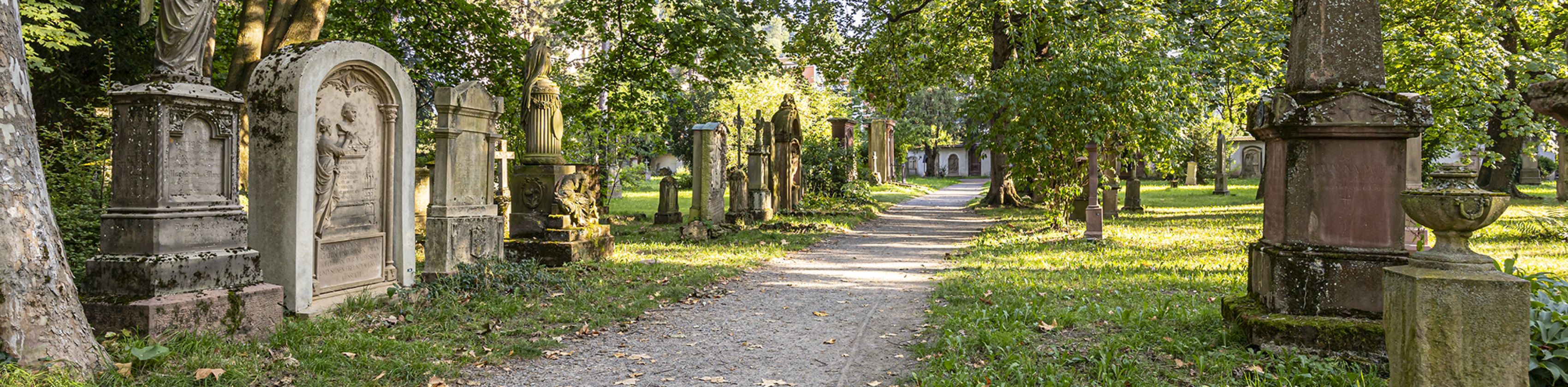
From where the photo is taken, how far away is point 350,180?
256 inches

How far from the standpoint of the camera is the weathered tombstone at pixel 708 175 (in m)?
14.8

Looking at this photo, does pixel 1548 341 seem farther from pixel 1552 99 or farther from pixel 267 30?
pixel 267 30

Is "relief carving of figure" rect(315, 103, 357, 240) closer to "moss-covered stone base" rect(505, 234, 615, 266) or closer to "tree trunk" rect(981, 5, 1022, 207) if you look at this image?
"moss-covered stone base" rect(505, 234, 615, 266)

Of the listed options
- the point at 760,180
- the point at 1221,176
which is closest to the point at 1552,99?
the point at 760,180

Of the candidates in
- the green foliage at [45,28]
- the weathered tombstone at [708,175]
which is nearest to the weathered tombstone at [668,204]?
the weathered tombstone at [708,175]

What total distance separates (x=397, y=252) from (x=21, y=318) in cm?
319

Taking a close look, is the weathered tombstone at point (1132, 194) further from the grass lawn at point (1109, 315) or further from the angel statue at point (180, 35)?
the angel statue at point (180, 35)

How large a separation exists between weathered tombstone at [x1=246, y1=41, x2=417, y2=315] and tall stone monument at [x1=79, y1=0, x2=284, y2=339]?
472mm

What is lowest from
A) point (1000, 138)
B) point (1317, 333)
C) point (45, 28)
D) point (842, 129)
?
point (1317, 333)

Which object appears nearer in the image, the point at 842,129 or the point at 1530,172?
the point at 1530,172

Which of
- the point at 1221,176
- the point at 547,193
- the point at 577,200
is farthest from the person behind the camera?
the point at 1221,176

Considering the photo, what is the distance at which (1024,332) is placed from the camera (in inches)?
211

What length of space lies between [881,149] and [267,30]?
3699 cm

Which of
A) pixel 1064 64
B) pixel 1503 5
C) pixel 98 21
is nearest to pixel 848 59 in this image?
pixel 1064 64
